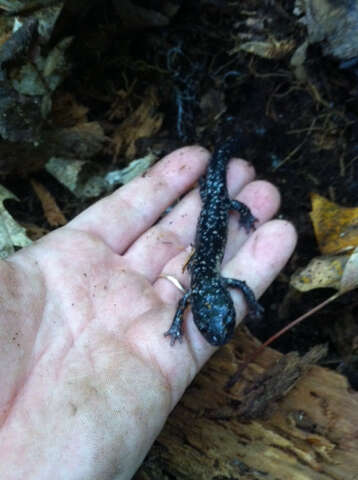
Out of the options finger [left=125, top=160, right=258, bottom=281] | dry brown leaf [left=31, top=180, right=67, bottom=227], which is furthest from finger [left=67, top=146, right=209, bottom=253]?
dry brown leaf [left=31, top=180, right=67, bottom=227]

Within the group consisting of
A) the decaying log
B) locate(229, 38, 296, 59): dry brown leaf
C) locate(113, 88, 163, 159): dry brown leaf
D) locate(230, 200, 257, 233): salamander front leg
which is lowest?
the decaying log

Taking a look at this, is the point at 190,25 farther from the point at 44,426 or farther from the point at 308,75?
the point at 44,426

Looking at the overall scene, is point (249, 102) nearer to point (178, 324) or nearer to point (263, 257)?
point (263, 257)

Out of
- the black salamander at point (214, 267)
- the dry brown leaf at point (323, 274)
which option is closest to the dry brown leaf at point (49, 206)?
the black salamander at point (214, 267)

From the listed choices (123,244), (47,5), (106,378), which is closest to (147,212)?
(123,244)

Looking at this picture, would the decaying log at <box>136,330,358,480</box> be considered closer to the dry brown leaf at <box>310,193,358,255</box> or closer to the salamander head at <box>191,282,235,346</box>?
A: the salamander head at <box>191,282,235,346</box>

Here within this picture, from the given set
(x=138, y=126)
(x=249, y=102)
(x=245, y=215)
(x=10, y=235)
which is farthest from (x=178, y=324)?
(x=249, y=102)

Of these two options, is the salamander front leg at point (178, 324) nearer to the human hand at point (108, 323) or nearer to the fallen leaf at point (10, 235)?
the human hand at point (108, 323)

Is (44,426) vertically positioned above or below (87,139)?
below
